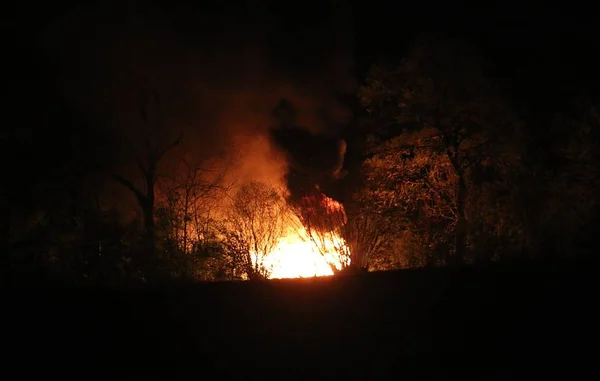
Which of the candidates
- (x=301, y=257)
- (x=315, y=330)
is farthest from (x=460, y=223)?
(x=315, y=330)

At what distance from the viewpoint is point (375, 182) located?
664 inches

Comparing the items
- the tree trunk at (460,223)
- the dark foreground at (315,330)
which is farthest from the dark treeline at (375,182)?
the dark foreground at (315,330)

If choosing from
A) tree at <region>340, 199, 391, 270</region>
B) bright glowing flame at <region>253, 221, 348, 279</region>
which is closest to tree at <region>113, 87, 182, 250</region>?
bright glowing flame at <region>253, 221, 348, 279</region>

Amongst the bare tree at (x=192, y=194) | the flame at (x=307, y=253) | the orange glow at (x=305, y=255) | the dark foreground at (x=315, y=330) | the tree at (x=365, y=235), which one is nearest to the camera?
the dark foreground at (x=315, y=330)

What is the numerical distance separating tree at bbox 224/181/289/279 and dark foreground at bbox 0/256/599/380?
6.15 m

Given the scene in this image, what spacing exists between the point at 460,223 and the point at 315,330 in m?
9.78

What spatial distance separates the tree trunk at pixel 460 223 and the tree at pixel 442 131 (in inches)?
1.5

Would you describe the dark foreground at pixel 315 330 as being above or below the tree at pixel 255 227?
below

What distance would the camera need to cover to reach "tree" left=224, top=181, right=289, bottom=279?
543 inches

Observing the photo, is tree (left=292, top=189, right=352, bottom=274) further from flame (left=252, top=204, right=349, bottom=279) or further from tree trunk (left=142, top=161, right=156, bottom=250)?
tree trunk (left=142, top=161, right=156, bottom=250)

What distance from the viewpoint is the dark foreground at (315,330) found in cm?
644

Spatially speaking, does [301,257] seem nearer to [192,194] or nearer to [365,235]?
[365,235]

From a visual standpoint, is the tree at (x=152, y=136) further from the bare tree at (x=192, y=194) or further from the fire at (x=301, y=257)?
the fire at (x=301, y=257)

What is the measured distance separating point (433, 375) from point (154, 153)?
1312cm
